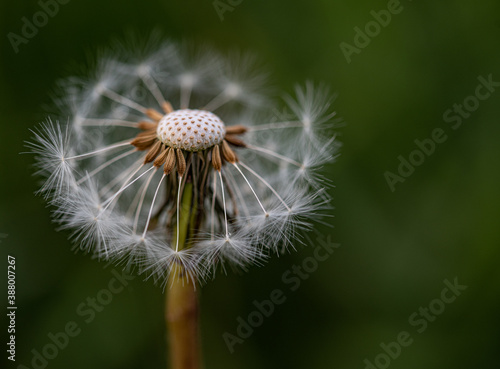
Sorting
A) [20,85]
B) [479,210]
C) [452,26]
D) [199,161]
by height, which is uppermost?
[20,85]

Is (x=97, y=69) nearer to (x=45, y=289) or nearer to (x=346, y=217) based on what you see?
(x=45, y=289)

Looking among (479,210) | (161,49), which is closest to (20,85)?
(161,49)
